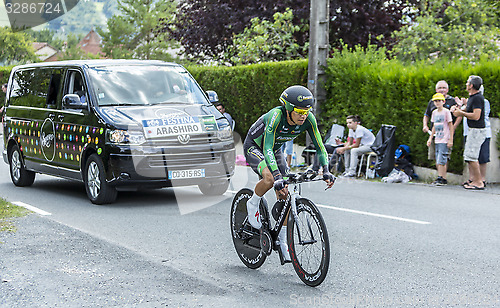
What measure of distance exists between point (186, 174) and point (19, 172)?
418 centimetres

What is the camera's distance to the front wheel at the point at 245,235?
6.46 m

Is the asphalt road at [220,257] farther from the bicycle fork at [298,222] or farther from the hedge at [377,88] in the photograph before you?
the hedge at [377,88]

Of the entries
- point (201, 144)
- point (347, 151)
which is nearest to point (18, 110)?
point (201, 144)

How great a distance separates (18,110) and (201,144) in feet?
14.5

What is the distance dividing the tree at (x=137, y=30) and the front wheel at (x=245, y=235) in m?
58.8

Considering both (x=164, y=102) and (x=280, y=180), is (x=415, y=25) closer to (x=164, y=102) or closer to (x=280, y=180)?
(x=164, y=102)

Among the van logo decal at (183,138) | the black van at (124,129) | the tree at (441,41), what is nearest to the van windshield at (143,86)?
the black van at (124,129)

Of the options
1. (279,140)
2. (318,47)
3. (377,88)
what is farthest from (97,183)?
(318,47)

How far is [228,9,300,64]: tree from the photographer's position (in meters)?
24.3

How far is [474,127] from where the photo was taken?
12750 millimetres

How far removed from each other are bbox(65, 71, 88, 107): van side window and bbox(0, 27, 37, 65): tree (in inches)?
2589

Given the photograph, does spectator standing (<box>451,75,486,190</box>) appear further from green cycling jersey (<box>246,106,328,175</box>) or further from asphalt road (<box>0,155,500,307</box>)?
green cycling jersey (<box>246,106,328,175</box>)

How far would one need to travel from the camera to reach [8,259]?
6.70 m

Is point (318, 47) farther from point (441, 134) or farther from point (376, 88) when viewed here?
point (441, 134)
